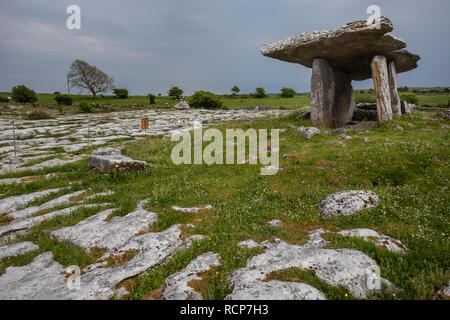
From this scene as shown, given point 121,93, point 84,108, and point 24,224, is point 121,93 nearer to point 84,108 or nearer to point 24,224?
point 84,108

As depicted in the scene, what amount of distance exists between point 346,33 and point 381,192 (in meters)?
11.5

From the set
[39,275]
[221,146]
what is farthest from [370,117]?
[39,275]

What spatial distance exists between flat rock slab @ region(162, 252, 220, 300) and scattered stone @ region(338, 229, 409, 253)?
10.5ft

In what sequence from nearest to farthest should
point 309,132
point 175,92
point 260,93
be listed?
1. point 309,132
2. point 175,92
3. point 260,93

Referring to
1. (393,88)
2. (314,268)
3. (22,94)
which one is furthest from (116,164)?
(22,94)

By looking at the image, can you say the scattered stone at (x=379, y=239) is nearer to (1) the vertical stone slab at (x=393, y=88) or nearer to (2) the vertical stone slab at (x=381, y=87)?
(2) the vertical stone slab at (x=381, y=87)

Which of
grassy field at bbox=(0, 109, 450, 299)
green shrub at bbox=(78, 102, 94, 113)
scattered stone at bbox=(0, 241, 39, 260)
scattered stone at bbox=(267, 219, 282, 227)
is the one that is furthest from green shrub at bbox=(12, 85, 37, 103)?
scattered stone at bbox=(267, 219, 282, 227)

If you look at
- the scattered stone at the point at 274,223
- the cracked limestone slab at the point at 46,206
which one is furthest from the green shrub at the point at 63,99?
the scattered stone at the point at 274,223

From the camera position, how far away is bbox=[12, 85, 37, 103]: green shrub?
56125 millimetres

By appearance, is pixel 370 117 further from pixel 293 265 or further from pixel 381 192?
pixel 293 265

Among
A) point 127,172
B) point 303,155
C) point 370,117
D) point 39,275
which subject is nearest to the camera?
point 39,275

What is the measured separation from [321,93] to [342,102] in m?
5.01

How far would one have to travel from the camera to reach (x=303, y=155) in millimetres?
11438

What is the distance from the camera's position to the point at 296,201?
25.1 feet
